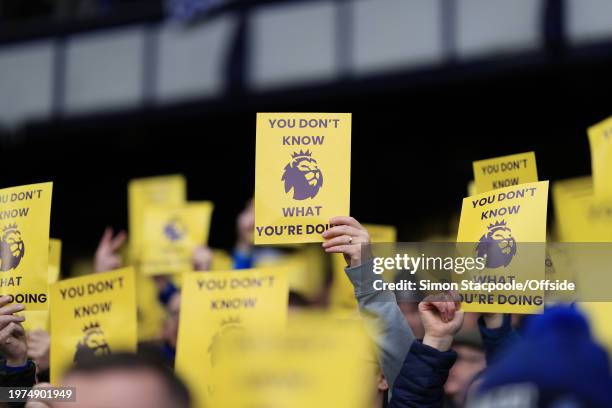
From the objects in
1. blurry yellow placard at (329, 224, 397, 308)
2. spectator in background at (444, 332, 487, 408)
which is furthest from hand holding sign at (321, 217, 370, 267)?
blurry yellow placard at (329, 224, 397, 308)

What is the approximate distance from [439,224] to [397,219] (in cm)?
54

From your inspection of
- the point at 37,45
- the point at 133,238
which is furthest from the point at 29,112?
the point at 133,238

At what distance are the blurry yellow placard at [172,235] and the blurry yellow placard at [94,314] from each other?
1899 mm

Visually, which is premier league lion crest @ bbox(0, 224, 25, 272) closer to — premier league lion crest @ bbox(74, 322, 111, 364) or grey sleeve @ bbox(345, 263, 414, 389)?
premier league lion crest @ bbox(74, 322, 111, 364)

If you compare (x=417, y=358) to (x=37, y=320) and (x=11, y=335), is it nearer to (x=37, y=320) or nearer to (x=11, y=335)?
(x=11, y=335)

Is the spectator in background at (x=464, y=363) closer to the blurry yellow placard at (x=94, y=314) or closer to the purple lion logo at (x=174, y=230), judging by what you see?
the blurry yellow placard at (x=94, y=314)

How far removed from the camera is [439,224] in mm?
11703

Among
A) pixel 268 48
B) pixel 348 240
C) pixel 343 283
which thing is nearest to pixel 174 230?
pixel 343 283

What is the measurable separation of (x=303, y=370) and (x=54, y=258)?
1871 mm

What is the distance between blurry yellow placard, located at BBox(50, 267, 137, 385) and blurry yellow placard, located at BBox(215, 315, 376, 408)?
34.1 inches

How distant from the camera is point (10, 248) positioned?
3.24 metres

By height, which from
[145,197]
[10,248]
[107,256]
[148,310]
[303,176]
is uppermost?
[145,197]

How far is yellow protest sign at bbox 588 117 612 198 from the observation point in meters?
3.29

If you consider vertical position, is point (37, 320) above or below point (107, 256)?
below
